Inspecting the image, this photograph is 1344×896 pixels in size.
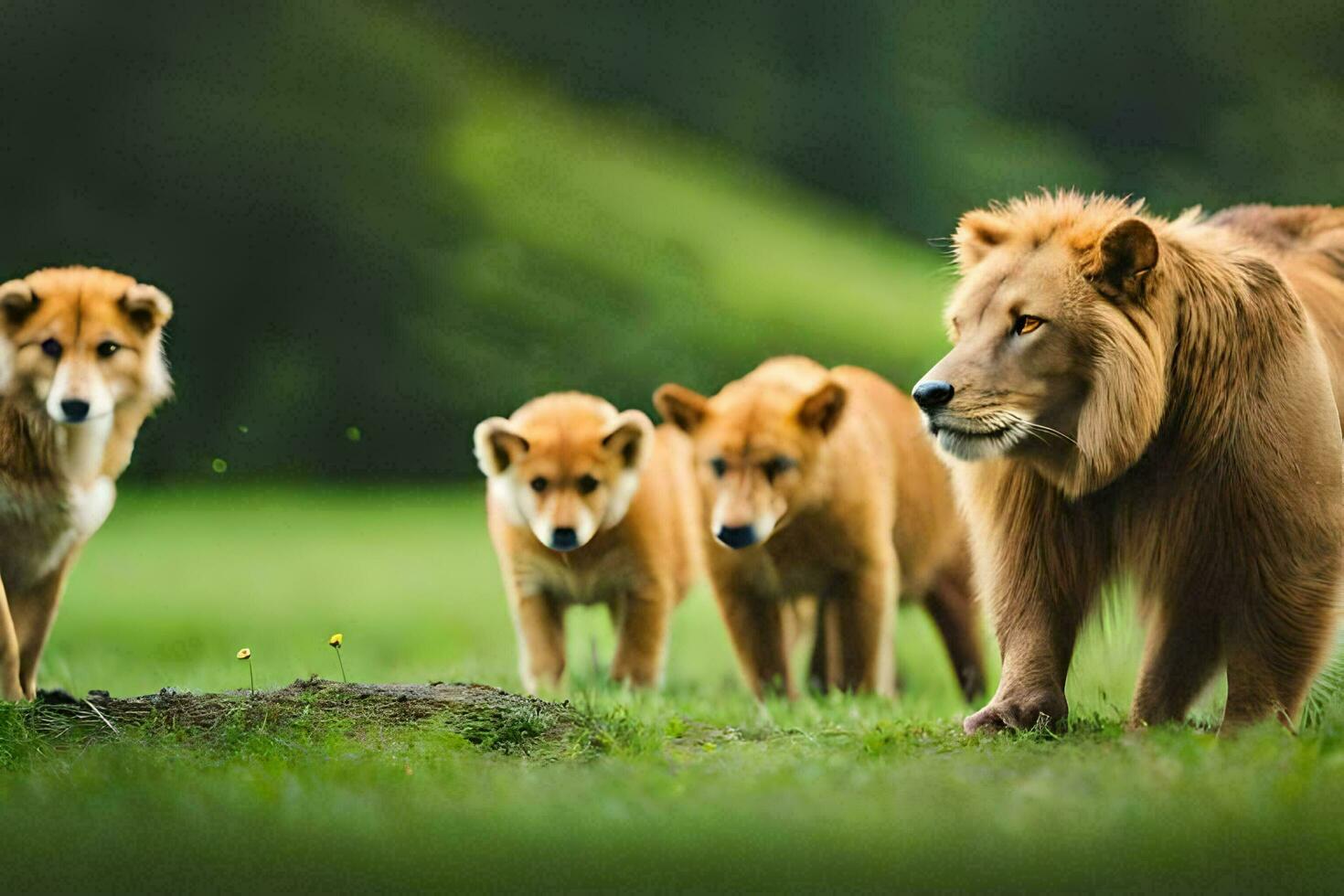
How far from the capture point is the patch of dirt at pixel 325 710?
486 centimetres

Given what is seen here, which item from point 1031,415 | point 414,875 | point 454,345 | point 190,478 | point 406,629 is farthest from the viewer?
point 454,345

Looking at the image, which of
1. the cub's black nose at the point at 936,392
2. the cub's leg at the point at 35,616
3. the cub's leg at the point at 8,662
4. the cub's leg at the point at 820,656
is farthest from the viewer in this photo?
the cub's leg at the point at 820,656

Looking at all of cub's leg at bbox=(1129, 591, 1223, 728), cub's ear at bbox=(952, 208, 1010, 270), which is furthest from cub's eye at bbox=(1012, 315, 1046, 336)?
cub's leg at bbox=(1129, 591, 1223, 728)

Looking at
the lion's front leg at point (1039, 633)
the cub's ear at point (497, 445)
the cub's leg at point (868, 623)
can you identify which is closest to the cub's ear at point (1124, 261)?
the lion's front leg at point (1039, 633)

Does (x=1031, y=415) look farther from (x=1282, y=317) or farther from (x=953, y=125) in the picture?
(x=953, y=125)

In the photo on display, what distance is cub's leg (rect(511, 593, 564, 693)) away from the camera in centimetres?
730

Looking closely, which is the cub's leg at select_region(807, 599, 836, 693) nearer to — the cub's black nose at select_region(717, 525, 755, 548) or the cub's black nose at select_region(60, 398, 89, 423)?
the cub's black nose at select_region(717, 525, 755, 548)

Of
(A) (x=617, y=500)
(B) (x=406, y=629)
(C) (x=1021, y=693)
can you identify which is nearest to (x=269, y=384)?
(B) (x=406, y=629)

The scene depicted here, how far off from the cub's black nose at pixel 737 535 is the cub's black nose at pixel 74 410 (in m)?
2.45

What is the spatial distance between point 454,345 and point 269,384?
178 cm

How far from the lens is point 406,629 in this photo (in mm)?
9531

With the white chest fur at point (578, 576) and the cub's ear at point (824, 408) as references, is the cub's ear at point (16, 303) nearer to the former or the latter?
the white chest fur at point (578, 576)

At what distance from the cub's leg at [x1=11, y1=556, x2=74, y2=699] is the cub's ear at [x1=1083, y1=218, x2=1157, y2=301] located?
12.4 ft

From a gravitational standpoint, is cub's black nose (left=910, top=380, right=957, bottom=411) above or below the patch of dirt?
above
